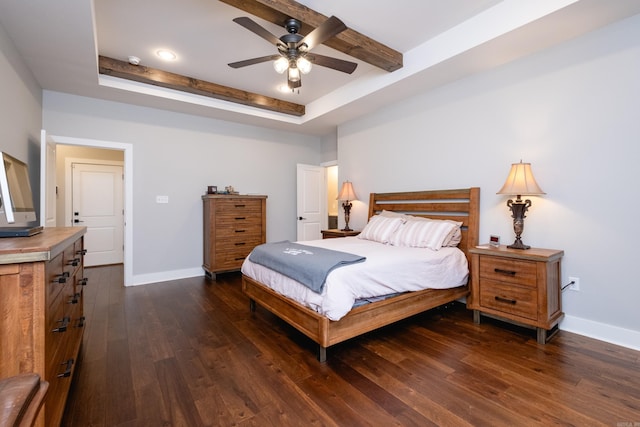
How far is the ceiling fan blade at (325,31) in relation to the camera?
6.95ft

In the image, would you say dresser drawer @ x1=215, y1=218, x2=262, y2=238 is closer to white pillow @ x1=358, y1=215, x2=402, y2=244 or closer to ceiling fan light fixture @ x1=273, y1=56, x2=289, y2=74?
white pillow @ x1=358, y1=215, x2=402, y2=244

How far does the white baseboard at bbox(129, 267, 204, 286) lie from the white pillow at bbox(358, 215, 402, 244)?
2811 millimetres

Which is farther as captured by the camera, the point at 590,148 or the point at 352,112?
the point at 352,112

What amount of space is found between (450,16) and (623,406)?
3.17 meters

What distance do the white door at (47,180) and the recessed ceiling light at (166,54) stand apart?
1554 mm

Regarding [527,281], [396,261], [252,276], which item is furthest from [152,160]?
[527,281]

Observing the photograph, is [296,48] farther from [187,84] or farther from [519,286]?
[519,286]

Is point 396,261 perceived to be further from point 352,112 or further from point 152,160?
point 152,160

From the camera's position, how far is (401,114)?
418cm

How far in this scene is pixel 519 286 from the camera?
8.53 feet

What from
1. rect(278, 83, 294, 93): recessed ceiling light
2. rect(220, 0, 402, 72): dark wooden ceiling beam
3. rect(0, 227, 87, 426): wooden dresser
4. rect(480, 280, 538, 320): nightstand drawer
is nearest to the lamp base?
rect(480, 280, 538, 320): nightstand drawer

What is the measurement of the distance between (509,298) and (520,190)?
99 centimetres

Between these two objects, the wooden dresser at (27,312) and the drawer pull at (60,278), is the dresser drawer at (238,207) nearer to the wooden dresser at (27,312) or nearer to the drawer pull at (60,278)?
the drawer pull at (60,278)

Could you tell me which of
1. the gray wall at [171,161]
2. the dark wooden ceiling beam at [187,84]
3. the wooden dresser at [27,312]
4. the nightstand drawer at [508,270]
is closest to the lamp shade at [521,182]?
the nightstand drawer at [508,270]
